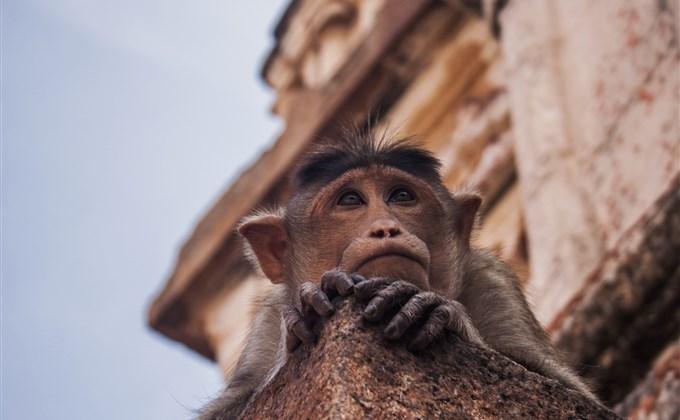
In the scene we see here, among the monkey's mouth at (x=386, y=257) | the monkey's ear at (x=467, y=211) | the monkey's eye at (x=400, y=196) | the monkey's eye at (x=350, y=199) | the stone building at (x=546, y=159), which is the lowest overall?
the monkey's mouth at (x=386, y=257)

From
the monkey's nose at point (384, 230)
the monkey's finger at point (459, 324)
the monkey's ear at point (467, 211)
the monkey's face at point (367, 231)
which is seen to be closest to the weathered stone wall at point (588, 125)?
the monkey's ear at point (467, 211)

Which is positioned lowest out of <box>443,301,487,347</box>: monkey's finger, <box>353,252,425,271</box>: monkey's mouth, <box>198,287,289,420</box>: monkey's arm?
<box>198,287,289,420</box>: monkey's arm

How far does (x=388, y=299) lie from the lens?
369 cm

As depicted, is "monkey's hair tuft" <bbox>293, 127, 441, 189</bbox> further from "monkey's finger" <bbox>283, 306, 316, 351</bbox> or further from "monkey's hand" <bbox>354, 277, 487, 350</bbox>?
"monkey's hand" <bbox>354, 277, 487, 350</bbox>

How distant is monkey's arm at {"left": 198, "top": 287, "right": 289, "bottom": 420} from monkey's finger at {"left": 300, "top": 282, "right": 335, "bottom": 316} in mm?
1295

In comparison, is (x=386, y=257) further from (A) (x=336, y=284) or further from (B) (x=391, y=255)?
(A) (x=336, y=284)

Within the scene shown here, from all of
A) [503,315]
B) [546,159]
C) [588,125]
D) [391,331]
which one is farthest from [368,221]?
[546,159]

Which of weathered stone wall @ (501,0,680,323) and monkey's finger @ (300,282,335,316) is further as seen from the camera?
weathered stone wall @ (501,0,680,323)

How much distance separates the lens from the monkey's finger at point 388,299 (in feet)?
12.0

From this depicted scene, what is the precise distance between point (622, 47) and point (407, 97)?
5.06 meters

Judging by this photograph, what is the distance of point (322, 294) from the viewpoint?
3.84 meters

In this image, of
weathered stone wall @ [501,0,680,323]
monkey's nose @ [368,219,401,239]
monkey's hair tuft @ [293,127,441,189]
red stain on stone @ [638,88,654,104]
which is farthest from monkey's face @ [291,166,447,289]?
red stain on stone @ [638,88,654,104]

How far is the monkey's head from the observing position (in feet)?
15.3

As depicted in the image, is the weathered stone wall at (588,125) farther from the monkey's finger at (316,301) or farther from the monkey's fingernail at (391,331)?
the monkey's fingernail at (391,331)
